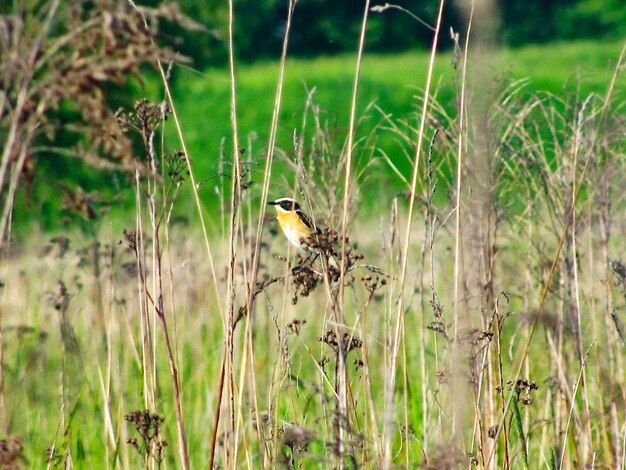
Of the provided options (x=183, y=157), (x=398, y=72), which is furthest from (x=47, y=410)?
(x=398, y=72)

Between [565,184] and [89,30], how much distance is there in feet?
4.81

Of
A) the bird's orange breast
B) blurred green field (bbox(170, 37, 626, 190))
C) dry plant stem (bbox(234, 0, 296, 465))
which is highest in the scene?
dry plant stem (bbox(234, 0, 296, 465))

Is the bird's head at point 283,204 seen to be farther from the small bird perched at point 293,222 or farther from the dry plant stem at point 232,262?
the dry plant stem at point 232,262

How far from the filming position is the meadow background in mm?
1341

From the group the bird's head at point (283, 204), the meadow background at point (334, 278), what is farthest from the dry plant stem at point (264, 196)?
the bird's head at point (283, 204)

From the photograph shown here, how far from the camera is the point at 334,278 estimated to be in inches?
77.9

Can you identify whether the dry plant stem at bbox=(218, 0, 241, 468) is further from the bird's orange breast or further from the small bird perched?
the bird's orange breast

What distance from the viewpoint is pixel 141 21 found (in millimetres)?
1471

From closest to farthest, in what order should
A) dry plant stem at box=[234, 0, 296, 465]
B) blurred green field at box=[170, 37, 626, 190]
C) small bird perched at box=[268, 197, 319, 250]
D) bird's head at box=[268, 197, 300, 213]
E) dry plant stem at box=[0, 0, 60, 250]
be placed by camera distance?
dry plant stem at box=[0, 0, 60, 250] → dry plant stem at box=[234, 0, 296, 465] → small bird perched at box=[268, 197, 319, 250] → bird's head at box=[268, 197, 300, 213] → blurred green field at box=[170, 37, 626, 190]

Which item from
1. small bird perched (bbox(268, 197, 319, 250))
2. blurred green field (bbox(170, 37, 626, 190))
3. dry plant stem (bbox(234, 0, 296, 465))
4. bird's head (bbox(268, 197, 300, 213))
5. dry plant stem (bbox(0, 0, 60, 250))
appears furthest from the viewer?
blurred green field (bbox(170, 37, 626, 190))

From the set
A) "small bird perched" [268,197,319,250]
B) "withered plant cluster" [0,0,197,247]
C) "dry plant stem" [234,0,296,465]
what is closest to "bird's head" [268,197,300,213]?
"small bird perched" [268,197,319,250]

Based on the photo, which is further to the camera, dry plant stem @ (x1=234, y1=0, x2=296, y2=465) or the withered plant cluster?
dry plant stem @ (x1=234, y1=0, x2=296, y2=465)

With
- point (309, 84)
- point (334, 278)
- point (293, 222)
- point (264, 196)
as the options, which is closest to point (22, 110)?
point (264, 196)

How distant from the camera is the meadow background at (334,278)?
134 centimetres
